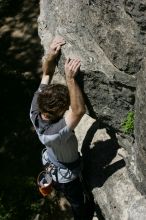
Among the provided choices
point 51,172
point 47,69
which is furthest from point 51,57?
point 51,172

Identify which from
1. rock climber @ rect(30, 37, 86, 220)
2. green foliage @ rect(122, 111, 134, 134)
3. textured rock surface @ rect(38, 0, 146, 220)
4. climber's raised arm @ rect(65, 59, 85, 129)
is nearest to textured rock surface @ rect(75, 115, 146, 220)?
textured rock surface @ rect(38, 0, 146, 220)

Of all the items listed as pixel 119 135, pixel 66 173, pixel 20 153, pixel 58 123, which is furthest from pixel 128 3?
pixel 20 153

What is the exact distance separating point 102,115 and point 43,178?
3.72ft

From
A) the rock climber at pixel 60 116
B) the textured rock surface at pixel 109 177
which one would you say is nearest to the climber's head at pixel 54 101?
the rock climber at pixel 60 116

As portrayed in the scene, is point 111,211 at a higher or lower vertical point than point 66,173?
lower

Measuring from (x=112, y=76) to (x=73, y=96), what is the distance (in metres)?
0.48

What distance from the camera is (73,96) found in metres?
4.75

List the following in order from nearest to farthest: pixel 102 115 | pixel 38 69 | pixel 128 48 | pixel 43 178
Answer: pixel 128 48
pixel 102 115
pixel 43 178
pixel 38 69

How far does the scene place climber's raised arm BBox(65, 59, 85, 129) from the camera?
475cm

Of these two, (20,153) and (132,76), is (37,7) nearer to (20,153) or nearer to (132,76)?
(20,153)

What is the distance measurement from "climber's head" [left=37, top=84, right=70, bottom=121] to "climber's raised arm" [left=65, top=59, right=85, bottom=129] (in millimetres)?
90

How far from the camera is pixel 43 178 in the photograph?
19.1 feet

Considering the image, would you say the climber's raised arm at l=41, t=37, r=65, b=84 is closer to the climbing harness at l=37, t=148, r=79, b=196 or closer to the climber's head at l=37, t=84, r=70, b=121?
the climber's head at l=37, t=84, r=70, b=121

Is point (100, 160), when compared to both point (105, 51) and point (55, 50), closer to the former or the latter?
point (105, 51)
